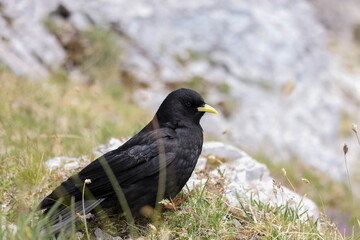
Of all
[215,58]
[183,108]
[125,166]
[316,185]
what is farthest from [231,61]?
[125,166]

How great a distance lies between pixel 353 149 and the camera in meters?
12.9

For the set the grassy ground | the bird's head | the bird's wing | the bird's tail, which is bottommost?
the grassy ground

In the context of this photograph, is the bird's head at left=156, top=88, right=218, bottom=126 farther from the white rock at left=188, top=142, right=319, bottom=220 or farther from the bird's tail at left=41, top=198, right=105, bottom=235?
the bird's tail at left=41, top=198, right=105, bottom=235

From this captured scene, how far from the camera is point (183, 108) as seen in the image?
4301mm

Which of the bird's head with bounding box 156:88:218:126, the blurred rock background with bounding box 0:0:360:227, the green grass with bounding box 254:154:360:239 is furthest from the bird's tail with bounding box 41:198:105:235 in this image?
the blurred rock background with bounding box 0:0:360:227

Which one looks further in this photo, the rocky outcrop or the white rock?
the rocky outcrop

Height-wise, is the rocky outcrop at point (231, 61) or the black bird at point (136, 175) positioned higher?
the black bird at point (136, 175)

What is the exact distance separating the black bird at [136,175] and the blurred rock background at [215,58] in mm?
5443

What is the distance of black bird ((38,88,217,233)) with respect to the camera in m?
3.64

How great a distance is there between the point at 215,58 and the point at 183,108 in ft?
23.9

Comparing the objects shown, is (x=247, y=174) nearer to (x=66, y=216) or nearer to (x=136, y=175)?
(x=136, y=175)

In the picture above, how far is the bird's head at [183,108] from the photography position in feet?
13.9

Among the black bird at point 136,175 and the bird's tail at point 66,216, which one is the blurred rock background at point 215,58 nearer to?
the black bird at point 136,175

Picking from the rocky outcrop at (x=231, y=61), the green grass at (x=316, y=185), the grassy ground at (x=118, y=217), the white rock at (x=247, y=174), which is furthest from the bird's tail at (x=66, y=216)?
the rocky outcrop at (x=231, y=61)
